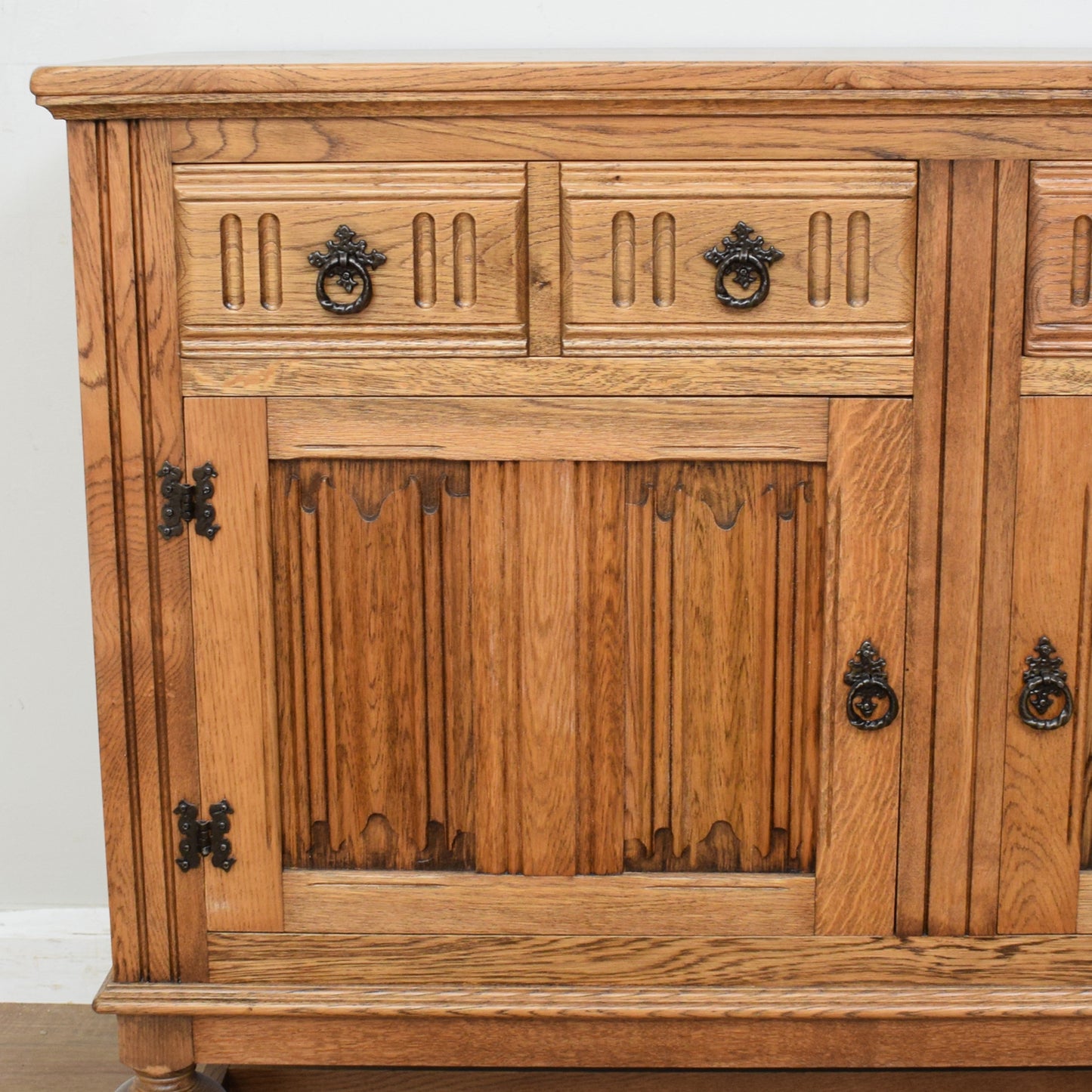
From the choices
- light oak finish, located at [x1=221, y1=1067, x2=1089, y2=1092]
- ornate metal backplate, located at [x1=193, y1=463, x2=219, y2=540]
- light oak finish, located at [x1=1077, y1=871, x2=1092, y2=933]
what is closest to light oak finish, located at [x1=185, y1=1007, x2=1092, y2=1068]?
light oak finish, located at [x1=1077, y1=871, x2=1092, y2=933]

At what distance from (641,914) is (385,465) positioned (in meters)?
0.50

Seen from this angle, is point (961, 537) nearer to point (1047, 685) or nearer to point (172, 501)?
point (1047, 685)

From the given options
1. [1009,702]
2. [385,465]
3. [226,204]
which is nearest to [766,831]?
[1009,702]

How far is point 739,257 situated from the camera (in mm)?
1205

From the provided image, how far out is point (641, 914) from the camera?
52.3 inches

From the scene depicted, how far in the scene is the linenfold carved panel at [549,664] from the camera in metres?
1.27

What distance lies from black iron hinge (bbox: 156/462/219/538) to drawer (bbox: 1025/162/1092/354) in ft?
2.49

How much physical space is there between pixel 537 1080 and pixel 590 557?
2.37 feet

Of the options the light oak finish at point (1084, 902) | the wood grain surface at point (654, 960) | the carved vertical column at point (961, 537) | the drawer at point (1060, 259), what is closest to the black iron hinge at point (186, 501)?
the wood grain surface at point (654, 960)

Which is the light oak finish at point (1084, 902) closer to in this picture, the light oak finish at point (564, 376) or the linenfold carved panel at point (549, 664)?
the linenfold carved panel at point (549, 664)

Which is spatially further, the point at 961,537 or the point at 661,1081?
the point at 661,1081

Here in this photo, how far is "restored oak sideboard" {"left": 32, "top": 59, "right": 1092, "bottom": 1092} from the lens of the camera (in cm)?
120

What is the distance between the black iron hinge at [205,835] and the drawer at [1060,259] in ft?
2.87

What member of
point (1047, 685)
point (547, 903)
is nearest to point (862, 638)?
point (1047, 685)
